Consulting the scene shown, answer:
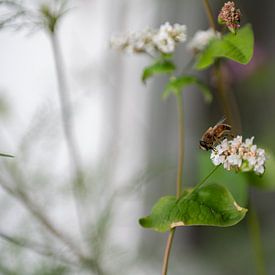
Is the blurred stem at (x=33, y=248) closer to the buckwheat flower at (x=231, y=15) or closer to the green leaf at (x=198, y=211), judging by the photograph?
the green leaf at (x=198, y=211)

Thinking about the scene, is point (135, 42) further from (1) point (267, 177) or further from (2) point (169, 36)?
(1) point (267, 177)

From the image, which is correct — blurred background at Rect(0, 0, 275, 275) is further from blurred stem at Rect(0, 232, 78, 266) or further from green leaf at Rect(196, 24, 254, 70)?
green leaf at Rect(196, 24, 254, 70)

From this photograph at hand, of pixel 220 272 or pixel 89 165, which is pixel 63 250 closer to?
pixel 89 165

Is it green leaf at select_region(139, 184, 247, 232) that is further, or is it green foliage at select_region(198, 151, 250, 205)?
green foliage at select_region(198, 151, 250, 205)

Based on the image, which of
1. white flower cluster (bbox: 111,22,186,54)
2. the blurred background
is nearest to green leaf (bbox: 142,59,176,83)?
white flower cluster (bbox: 111,22,186,54)

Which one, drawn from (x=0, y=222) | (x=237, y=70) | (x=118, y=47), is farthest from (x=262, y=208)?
(x=118, y=47)
